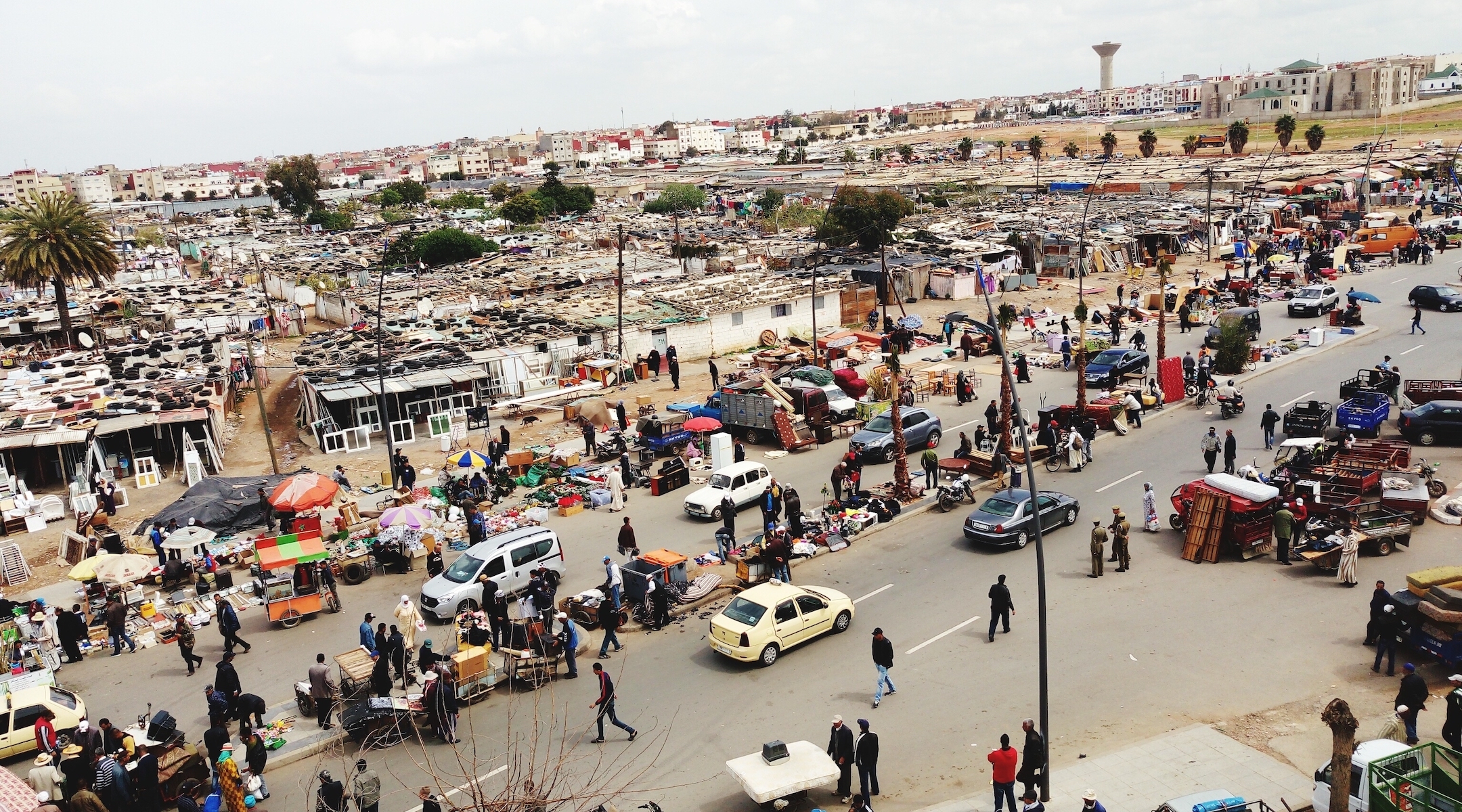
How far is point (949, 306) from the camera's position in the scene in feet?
171

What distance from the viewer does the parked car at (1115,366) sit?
3412cm

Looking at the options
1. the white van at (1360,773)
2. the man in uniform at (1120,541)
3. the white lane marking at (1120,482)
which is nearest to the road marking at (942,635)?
the man in uniform at (1120,541)

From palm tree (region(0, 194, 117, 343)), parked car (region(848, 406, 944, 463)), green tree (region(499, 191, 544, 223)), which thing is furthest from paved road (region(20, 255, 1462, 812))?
green tree (region(499, 191, 544, 223))

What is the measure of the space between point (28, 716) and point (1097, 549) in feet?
59.8

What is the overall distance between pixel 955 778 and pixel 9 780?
Result: 12.6m

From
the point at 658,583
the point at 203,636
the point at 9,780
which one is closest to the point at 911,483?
the point at 658,583

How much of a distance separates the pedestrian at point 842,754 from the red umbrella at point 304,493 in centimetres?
1558

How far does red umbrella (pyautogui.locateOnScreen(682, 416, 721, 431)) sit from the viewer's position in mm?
29266

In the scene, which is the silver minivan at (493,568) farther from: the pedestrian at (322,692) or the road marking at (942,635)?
the road marking at (942,635)

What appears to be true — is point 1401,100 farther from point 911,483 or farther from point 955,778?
point 955,778

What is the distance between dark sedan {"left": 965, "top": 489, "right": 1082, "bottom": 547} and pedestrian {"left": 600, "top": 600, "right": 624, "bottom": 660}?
8179 millimetres

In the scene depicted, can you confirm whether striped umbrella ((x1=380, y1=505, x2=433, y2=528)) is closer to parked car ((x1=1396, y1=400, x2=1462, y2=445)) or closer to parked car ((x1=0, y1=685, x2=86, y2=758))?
parked car ((x1=0, y1=685, x2=86, y2=758))

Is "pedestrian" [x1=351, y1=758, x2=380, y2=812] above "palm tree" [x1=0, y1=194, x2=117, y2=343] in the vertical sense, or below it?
below

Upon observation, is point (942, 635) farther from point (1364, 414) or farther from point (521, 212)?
point (521, 212)
